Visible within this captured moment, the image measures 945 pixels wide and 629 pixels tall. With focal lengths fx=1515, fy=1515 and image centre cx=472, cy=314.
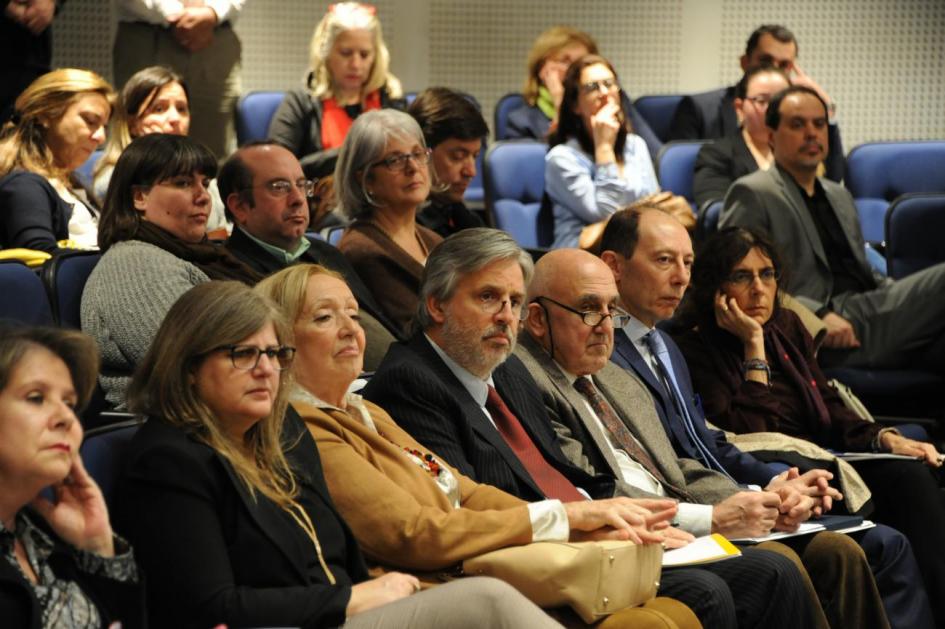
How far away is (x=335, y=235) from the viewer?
4969 mm

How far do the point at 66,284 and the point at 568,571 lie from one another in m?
1.52

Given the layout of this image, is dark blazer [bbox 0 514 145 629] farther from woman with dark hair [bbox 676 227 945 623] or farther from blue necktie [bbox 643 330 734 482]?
woman with dark hair [bbox 676 227 945 623]

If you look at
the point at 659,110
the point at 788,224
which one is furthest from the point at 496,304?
the point at 659,110

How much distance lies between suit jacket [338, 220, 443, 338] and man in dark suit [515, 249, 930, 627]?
0.57 meters

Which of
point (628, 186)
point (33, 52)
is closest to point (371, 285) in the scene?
point (628, 186)

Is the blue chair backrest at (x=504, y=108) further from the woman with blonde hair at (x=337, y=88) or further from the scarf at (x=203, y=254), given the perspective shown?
the scarf at (x=203, y=254)

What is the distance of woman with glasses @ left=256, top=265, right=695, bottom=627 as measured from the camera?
296 cm

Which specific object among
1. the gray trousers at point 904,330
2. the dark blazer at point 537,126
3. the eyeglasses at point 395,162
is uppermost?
the eyeglasses at point 395,162

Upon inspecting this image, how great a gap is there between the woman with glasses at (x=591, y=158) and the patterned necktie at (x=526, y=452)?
2.26 m

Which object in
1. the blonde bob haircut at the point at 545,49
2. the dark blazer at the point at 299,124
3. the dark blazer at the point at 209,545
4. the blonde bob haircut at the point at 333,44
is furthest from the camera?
the blonde bob haircut at the point at 545,49

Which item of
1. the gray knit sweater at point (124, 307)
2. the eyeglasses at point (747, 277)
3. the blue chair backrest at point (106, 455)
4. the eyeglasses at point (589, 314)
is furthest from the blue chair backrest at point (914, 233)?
the blue chair backrest at point (106, 455)

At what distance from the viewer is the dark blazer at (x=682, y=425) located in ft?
13.6

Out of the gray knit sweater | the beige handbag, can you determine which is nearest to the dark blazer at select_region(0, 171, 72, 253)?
the gray knit sweater

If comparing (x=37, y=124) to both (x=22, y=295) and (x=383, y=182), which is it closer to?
(x=383, y=182)
